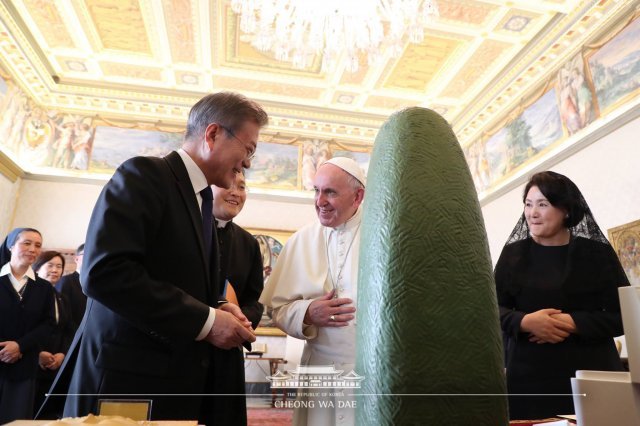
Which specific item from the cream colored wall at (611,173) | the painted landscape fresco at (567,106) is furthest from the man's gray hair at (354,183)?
the painted landscape fresco at (567,106)

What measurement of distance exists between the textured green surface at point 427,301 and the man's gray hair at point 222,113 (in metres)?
1.20

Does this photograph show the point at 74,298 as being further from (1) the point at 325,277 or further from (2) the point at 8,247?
(1) the point at 325,277

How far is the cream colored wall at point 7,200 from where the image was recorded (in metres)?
9.01

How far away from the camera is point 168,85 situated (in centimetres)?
1007

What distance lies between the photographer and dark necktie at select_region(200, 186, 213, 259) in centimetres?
150

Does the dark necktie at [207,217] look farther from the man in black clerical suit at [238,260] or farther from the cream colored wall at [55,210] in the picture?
the cream colored wall at [55,210]

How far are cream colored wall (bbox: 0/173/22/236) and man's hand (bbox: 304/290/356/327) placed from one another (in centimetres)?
970

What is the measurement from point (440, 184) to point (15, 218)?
37.0 ft

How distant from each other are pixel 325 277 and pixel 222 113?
94 centimetres

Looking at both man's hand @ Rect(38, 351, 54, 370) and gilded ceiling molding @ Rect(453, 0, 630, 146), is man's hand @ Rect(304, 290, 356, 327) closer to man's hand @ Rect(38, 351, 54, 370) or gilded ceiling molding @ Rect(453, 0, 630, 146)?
man's hand @ Rect(38, 351, 54, 370)

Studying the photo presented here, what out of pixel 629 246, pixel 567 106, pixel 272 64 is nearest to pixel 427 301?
pixel 629 246

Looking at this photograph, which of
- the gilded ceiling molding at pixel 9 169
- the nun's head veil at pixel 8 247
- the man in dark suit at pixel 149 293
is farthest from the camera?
the gilded ceiling molding at pixel 9 169

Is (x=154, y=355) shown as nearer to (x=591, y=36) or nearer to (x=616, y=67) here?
(x=616, y=67)

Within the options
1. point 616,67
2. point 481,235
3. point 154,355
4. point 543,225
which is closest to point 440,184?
point 481,235
